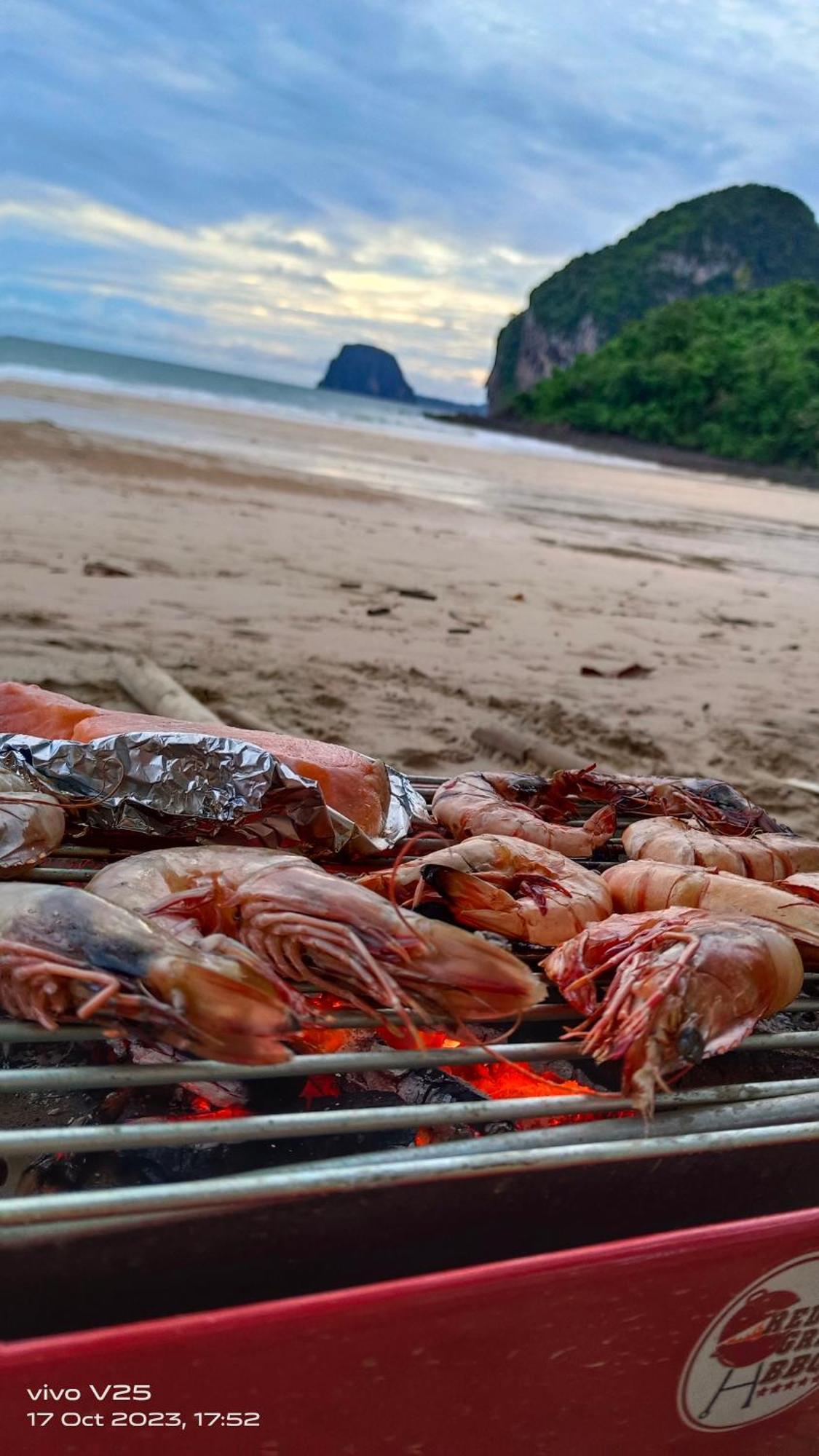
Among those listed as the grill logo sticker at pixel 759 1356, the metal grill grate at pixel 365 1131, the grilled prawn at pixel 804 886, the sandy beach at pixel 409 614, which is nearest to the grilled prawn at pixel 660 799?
the grilled prawn at pixel 804 886

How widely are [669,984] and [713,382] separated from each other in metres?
65.3

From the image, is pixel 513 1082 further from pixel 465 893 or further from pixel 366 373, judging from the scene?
pixel 366 373

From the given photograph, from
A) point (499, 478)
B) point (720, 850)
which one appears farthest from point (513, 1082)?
point (499, 478)

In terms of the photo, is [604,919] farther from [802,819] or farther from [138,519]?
[138,519]

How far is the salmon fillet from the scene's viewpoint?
240 centimetres

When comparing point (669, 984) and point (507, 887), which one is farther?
point (507, 887)

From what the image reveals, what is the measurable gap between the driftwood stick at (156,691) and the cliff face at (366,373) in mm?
151621

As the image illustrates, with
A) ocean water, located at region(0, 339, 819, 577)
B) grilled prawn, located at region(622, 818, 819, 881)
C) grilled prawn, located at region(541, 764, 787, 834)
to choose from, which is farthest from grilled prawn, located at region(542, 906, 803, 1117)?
ocean water, located at region(0, 339, 819, 577)

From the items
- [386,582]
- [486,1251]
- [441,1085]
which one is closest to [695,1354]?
→ [486,1251]

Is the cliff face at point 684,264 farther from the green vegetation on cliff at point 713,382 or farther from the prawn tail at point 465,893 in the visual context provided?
the prawn tail at point 465,893

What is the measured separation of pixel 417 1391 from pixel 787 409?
60852mm

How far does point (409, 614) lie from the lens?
7.88 metres

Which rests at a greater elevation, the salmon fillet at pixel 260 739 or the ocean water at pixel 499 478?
the ocean water at pixel 499 478

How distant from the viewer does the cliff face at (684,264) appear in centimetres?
10925
